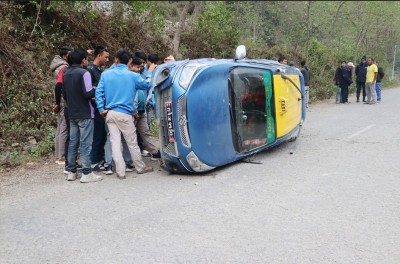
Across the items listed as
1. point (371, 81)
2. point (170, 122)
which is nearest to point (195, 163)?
point (170, 122)

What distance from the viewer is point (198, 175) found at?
586 cm

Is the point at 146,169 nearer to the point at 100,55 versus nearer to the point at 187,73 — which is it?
the point at 187,73

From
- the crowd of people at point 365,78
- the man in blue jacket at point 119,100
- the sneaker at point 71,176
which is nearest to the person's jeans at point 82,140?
the sneaker at point 71,176

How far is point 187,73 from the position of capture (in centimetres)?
565

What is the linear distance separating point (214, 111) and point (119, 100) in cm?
135

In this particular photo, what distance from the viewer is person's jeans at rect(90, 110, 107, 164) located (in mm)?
6227

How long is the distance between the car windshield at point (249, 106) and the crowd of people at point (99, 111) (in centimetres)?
128

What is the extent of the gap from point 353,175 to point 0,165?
17.8 ft

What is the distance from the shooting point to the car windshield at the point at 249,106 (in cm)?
614

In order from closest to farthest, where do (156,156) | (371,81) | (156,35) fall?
(156,156) → (156,35) → (371,81)

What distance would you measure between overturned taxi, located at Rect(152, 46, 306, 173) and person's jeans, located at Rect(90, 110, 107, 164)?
3.24 ft

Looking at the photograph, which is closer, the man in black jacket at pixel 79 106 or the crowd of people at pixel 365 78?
the man in black jacket at pixel 79 106

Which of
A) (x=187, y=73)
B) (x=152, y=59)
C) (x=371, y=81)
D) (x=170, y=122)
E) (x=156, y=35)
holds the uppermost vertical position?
(x=156, y=35)

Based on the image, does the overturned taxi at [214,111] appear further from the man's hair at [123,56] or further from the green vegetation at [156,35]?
the green vegetation at [156,35]
